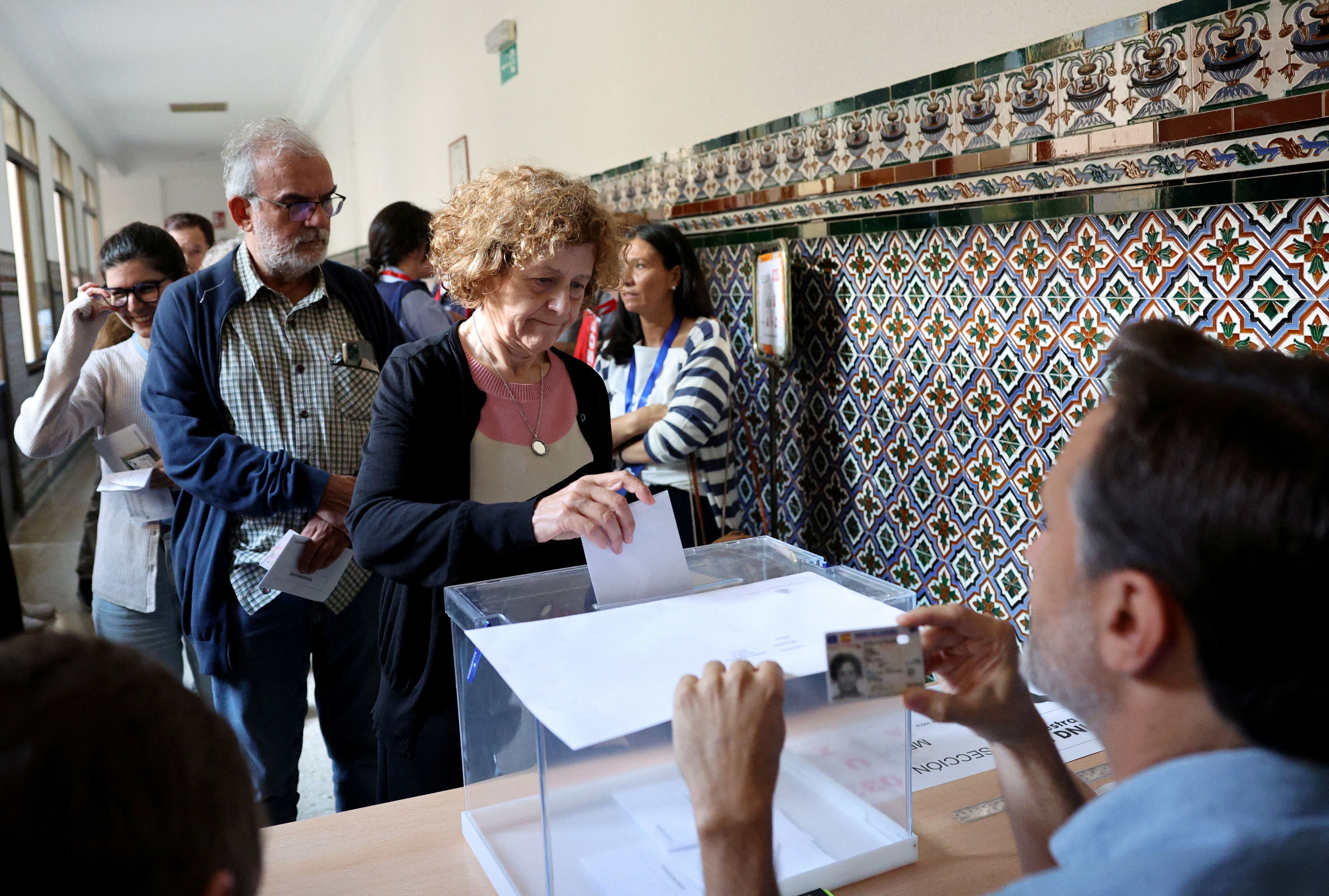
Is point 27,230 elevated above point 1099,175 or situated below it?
above

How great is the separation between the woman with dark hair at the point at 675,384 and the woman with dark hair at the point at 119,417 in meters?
1.31

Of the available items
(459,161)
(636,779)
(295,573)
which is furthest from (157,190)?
(636,779)

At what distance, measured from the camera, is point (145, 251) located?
275 centimetres

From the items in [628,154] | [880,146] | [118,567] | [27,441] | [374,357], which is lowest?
[118,567]

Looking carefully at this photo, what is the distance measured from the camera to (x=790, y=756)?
3.33 ft

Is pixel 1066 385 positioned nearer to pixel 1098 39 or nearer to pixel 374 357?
pixel 1098 39

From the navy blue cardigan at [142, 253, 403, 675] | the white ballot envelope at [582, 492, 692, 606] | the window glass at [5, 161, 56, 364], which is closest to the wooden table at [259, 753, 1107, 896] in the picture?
the white ballot envelope at [582, 492, 692, 606]

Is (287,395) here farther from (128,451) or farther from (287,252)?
(128,451)

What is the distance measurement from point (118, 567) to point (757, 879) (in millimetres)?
2318

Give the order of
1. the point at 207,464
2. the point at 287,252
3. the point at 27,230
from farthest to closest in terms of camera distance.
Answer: the point at 27,230, the point at 287,252, the point at 207,464

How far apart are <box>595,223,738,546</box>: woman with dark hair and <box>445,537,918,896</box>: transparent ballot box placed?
1674 mm

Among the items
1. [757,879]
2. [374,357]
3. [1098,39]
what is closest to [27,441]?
[374,357]

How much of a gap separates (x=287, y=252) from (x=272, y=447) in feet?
1.45

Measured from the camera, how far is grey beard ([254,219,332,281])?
7.32 ft
